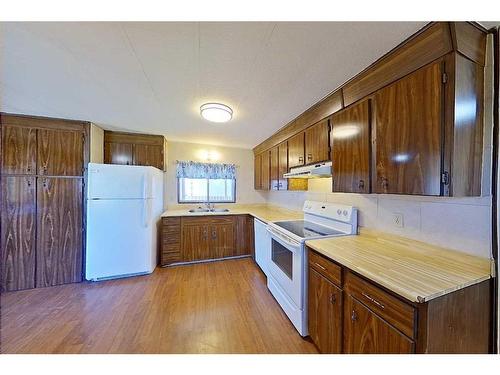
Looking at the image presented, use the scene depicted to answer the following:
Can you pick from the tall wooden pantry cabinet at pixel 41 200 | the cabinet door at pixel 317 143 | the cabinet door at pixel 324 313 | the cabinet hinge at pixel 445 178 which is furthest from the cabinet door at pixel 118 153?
the cabinet hinge at pixel 445 178

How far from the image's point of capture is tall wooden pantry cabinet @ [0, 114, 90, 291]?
229 cm

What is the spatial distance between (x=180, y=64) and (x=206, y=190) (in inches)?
114

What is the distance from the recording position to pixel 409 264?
1100 mm

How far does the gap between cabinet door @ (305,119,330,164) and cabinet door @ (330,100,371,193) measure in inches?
4.0

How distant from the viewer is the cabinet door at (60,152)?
7.93ft

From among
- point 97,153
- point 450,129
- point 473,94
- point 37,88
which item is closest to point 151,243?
point 97,153

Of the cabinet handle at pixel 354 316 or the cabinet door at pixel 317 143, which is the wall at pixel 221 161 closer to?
the cabinet door at pixel 317 143

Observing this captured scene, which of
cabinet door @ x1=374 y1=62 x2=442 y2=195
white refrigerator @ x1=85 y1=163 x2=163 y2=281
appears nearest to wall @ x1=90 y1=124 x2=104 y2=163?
white refrigerator @ x1=85 y1=163 x2=163 y2=281

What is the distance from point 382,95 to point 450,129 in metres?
0.48

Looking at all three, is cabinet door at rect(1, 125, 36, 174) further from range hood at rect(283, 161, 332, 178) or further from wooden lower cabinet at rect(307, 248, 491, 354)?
wooden lower cabinet at rect(307, 248, 491, 354)

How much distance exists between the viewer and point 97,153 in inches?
111

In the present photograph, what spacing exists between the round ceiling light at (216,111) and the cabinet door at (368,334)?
77.6 inches

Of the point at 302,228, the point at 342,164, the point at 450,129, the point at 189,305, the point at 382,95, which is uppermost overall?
the point at 382,95
